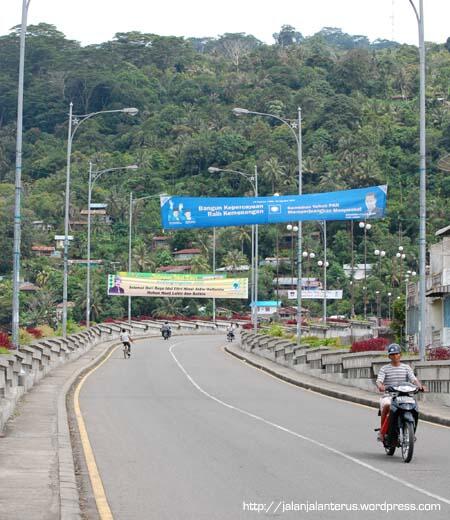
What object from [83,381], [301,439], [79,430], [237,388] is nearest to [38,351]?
[83,381]

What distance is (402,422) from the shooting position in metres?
16.4

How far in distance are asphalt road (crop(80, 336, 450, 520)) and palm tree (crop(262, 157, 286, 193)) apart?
11713 centimetres

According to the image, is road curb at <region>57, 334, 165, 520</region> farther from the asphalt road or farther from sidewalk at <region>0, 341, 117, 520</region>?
the asphalt road

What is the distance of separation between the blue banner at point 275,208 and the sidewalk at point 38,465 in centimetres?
2025

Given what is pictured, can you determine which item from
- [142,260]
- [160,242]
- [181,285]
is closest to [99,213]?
[160,242]

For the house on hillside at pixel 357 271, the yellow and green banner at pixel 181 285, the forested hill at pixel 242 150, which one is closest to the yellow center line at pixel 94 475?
the yellow and green banner at pixel 181 285

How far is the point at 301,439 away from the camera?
19.6 meters

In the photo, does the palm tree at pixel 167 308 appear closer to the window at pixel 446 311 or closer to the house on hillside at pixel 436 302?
the house on hillside at pixel 436 302

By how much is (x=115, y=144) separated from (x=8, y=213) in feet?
157

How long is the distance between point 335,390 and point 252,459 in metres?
15.7

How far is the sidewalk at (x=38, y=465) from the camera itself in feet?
39.0

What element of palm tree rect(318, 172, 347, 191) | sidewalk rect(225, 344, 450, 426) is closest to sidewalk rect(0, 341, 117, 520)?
sidewalk rect(225, 344, 450, 426)

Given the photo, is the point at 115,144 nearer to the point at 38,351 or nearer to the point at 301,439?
the point at 38,351

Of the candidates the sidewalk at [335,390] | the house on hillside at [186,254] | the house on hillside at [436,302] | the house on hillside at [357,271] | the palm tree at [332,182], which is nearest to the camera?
the sidewalk at [335,390]
